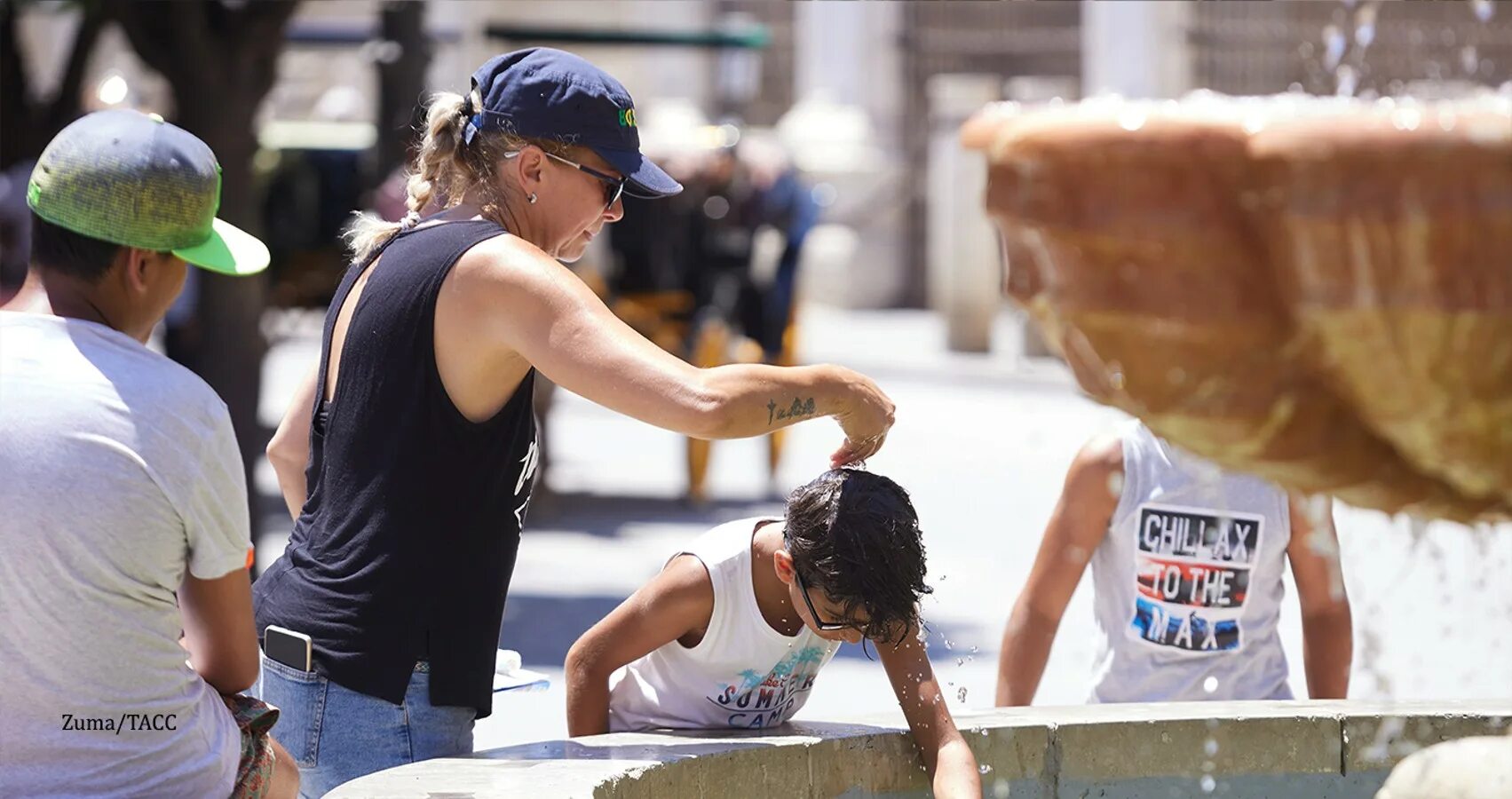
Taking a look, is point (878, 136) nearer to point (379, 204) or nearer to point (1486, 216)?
point (379, 204)

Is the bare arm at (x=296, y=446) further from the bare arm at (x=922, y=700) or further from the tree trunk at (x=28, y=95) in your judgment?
the tree trunk at (x=28, y=95)

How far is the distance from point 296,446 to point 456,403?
42 cm

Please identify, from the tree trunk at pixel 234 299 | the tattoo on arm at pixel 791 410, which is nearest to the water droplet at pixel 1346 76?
the tree trunk at pixel 234 299

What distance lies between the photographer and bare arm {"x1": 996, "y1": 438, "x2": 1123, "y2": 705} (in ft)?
12.7

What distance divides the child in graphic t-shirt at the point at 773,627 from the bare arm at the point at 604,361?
0.33m

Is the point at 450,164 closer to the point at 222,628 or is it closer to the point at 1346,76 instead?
the point at 222,628

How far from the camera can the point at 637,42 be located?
1404 cm

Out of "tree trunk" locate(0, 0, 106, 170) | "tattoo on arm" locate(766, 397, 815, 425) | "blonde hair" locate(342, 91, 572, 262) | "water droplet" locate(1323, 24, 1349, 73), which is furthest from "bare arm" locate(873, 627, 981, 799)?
"water droplet" locate(1323, 24, 1349, 73)

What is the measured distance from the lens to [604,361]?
2771 mm

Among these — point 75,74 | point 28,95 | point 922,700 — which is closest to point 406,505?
point 922,700

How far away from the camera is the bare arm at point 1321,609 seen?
388 cm

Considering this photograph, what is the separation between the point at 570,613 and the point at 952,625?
1443 millimetres

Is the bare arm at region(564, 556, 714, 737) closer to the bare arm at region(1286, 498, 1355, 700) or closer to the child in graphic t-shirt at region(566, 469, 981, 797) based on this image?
the child in graphic t-shirt at region(566, 469, 981, 797)

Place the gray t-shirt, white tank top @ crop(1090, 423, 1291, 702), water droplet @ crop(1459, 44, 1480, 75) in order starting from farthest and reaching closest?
water droplet @ crop(1459, 44, 1480, 75) < white tank top @ crop(1090, 423, 1291, 702) < the gray t-shirt
